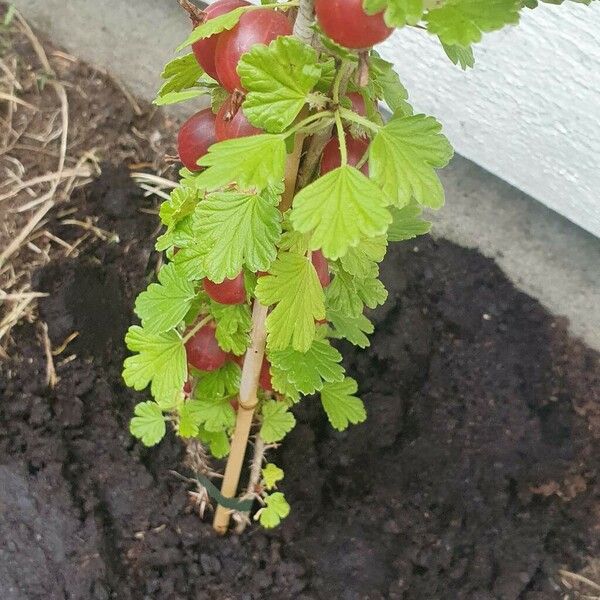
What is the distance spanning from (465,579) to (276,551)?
303 mm

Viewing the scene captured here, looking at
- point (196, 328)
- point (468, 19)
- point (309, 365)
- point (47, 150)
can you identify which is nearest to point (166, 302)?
point (196, 328)

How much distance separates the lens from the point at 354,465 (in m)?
1.19

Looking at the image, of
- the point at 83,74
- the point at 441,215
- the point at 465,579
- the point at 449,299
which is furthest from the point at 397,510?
the point at 83,74

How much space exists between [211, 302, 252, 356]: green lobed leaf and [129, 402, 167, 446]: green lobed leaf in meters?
0.29

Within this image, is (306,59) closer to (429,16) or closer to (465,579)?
(429,16)

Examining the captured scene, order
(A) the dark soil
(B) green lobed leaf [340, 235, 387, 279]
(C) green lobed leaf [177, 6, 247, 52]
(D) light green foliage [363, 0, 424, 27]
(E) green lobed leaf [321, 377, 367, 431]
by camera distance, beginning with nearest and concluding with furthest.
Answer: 1. (D) light green foliage [363, 0, 424, 27]
2. (C) green lobed leaf [177, 6, 247, 52]
3. (B) green lobed leaf [340, 235, 387, 279]
4. (E) green lobed leaf [321, 377, 367, 431]
5. (A) the dark soil

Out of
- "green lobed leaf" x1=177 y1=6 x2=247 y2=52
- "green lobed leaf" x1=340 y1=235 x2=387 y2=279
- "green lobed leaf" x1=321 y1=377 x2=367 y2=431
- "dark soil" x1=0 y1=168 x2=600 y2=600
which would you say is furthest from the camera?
"dark soil" x1=0 y1=168 x2=600 y2=600

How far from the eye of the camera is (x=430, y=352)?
1.29 m

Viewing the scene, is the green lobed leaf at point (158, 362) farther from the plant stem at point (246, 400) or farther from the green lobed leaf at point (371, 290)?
the green lobed leaf at point (371, 290)

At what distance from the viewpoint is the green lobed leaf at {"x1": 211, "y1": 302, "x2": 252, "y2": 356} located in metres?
0.73

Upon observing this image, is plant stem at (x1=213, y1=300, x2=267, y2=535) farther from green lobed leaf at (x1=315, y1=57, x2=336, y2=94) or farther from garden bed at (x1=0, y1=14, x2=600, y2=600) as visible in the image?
green lobed leaf at (x1=315, y1=57, x2=336, y2=94)

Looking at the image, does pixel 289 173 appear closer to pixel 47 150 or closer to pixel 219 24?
pixel 219 24

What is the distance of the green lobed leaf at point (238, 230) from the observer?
0.56 m

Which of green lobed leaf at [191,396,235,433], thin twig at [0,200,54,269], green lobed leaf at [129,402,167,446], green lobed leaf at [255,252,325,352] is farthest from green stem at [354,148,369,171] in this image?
thin twig at [0,200,54,269]
